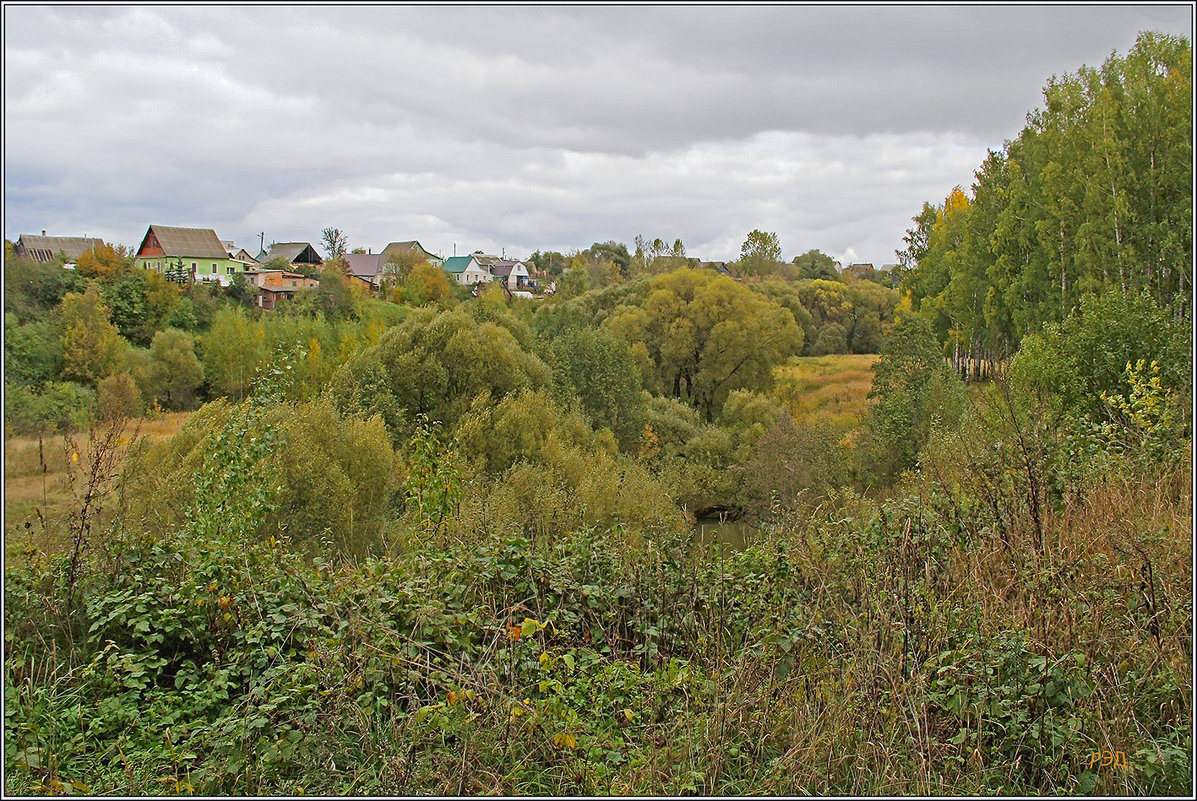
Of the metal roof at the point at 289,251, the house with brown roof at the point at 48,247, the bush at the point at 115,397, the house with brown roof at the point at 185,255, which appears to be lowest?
the bush at the point at 115,397

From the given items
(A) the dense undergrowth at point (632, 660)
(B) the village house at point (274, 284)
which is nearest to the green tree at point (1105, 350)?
(A) the dense undergrowth at point (632, 660)

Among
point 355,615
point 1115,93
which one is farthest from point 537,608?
point 1115,93

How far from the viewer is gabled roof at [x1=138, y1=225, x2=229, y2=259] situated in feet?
30.3

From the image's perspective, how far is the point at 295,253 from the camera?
1491 inches

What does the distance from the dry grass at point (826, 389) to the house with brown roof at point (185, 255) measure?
23974mm

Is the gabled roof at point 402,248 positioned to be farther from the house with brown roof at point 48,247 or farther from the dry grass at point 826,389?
the house with brown roof at point 48,247

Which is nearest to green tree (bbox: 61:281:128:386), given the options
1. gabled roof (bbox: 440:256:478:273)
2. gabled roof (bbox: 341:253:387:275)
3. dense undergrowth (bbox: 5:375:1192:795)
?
dense undergrowth (bbox: 5:375:1192:795)

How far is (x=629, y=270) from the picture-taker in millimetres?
73000

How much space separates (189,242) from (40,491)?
775 cm

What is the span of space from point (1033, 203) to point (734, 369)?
55.9ft

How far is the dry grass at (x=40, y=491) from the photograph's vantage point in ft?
14.4

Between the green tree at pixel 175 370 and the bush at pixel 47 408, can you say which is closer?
the bush at pixel 47 408

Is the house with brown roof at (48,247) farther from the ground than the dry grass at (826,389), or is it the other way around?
the house with brown roof at (48,247)

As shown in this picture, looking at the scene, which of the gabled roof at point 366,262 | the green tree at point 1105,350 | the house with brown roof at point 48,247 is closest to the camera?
the house with brown roof at point 48,247
